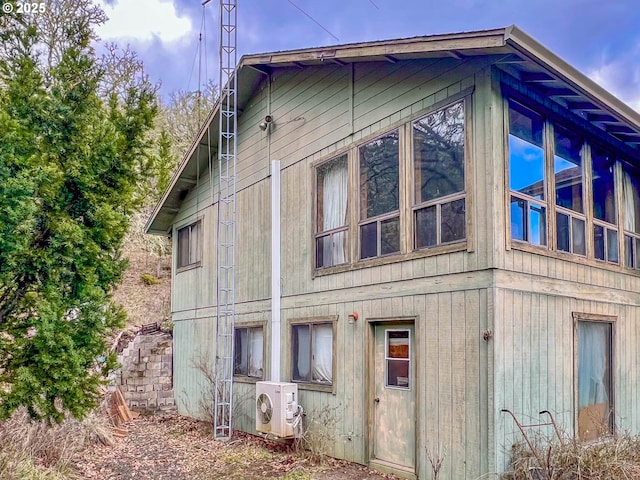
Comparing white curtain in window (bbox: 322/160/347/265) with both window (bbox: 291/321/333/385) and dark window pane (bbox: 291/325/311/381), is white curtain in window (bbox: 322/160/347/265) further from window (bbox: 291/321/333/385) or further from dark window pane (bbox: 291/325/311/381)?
dark window pane (bbox: 291/325/311/381)

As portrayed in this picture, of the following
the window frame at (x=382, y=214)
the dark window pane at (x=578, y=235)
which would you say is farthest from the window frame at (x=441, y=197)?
the dark window pane at (x=578, y=235)

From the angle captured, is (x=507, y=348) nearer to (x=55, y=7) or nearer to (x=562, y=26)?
(x=55, y=7)

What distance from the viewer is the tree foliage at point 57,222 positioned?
19.8 ft

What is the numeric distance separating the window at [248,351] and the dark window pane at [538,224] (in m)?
4.99

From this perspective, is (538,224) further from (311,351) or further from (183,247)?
(183,247)

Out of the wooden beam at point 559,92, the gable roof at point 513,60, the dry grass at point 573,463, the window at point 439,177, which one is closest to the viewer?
the dry grass at point 573,463

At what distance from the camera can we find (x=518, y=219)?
6.09 meters

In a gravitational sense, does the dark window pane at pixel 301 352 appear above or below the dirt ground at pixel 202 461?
above

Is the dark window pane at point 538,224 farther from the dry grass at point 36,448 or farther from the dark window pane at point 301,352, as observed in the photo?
the dry grass at point 36,448

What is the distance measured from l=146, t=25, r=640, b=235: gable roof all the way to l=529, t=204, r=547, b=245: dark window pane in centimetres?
133

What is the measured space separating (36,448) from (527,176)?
21.8 feet

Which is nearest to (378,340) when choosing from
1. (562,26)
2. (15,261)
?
(15,261)

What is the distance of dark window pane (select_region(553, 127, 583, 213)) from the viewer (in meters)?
6.79

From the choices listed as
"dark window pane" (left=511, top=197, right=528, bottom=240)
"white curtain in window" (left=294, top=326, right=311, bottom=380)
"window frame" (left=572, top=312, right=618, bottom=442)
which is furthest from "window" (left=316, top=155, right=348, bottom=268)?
"window frame" (left=572, top=312, right=618, bottom=442)
